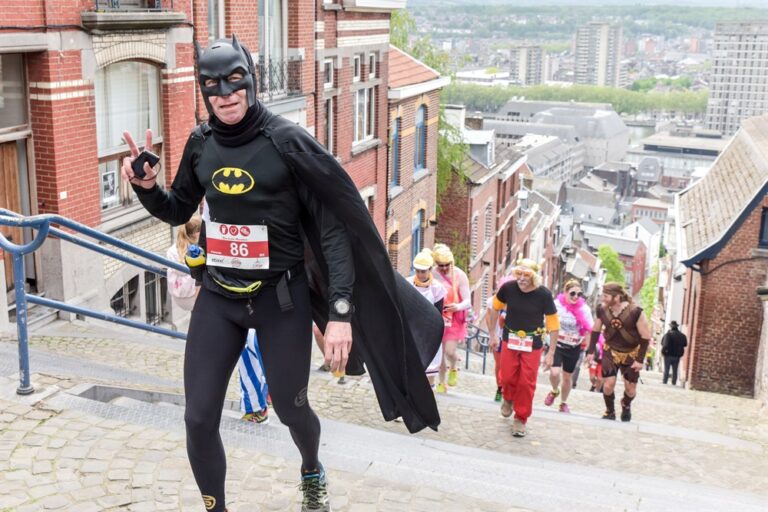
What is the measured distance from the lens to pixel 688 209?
27828 millimetres

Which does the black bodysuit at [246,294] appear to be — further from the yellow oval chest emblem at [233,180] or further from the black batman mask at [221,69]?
the black batman mask at [221,69]

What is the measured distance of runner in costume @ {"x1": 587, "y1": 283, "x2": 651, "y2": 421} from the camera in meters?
8.94

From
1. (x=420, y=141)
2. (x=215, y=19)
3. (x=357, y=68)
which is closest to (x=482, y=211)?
(x=420, y=141)

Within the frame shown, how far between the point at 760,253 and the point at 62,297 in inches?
727

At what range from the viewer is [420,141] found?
24594 millimetres

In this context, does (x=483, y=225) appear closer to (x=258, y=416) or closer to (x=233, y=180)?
(x=258, y=416)

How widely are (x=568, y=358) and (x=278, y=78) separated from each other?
8637 millimetres

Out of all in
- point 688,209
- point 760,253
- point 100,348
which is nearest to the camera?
point 100,348

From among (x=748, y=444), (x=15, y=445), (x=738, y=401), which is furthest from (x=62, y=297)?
(x=738, y=401)

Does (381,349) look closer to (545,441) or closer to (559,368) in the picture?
(545,441)

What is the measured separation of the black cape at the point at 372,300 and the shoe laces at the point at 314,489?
47 cm

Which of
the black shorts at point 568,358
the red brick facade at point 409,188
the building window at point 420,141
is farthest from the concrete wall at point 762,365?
the building window at point 420,141

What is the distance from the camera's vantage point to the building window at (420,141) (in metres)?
24.1

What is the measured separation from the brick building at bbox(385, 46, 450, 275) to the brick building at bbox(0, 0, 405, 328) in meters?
6.67
